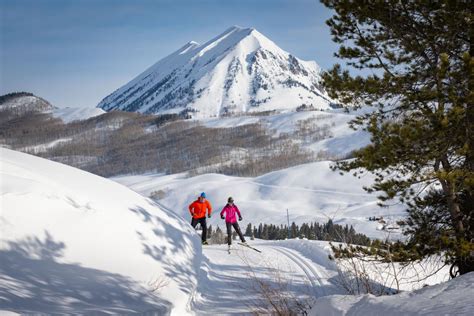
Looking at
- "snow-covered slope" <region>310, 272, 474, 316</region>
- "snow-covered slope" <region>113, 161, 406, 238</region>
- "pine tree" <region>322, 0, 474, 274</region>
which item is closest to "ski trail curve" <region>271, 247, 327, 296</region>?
"pine tree" <region>322, 0, 474, 274</region>

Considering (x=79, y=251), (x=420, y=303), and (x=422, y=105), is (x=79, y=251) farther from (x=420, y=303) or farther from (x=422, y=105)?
(x=422, y=105)

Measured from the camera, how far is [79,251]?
6.88 metres

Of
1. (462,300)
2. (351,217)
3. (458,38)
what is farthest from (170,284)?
(351,217)

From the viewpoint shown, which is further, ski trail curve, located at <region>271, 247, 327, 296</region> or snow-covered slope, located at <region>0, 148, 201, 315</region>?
ski trail curve, located at <region>271, 247, 327, 296</region>

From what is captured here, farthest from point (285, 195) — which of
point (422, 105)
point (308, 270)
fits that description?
point (422, 105)

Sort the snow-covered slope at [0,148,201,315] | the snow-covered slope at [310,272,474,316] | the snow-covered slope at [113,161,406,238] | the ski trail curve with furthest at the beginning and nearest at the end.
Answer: the snow-covered slope at [113,161,406,238] < the ski trail curve < the snow-covered slope at [0,148,201,315] < the snow-covered slope at [310,272,474,316]

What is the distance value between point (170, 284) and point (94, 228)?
6.06ft

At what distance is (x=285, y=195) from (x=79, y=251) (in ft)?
484

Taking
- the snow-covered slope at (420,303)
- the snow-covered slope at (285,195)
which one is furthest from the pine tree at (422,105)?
the snow-covered slope at (285,195)

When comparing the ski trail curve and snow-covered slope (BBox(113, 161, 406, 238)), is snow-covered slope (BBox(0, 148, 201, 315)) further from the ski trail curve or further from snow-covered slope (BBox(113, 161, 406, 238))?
snow-covered slope (BBox(113, 161, 406, 238))

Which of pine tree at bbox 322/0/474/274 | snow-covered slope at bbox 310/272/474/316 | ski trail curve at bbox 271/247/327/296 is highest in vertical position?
pine tree at bbox 322/0/474/274

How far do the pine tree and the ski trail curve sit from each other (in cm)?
207

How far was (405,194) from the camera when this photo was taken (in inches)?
311

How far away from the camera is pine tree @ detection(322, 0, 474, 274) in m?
6.61
